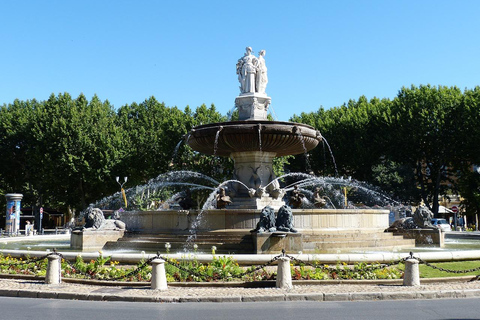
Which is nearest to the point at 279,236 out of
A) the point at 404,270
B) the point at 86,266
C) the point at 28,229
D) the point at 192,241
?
the point at 192,241

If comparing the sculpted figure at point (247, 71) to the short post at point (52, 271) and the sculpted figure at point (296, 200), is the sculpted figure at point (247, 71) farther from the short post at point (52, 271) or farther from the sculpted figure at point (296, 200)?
the short post at point (52, 271)

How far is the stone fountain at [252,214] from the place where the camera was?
1499cm

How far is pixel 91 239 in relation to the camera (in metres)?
17.7

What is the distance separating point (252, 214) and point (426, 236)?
22.3ft

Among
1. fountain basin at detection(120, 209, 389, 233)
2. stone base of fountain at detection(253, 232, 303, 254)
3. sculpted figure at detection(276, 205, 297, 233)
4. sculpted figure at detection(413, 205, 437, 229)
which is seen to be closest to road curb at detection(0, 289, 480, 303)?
stone base of fountain at detection(253, 232, 303, 254)

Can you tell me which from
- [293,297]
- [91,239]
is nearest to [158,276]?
[293,297]

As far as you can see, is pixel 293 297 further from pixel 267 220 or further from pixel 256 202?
pixel 256 202

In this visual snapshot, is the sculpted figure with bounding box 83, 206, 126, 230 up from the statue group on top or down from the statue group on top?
down

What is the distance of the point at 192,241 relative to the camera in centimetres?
1545

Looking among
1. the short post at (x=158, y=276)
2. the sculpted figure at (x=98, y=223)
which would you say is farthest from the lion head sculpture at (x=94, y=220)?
the short post at (x=158, y=276)

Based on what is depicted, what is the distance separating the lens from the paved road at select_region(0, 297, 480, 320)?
8031mm

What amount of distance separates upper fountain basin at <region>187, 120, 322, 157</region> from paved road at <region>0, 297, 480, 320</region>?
10565mm

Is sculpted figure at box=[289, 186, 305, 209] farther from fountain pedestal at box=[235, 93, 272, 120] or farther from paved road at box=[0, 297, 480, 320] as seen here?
paved road at box=[0, 297, 480, 320]

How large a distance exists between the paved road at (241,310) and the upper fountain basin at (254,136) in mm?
10565
